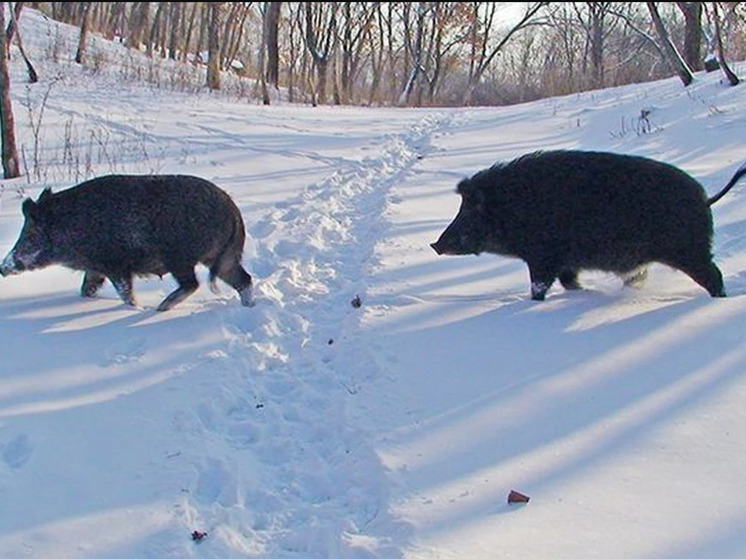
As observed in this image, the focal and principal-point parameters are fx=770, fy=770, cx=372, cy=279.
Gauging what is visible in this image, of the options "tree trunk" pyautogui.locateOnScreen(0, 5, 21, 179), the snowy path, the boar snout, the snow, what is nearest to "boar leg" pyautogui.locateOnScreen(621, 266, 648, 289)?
the snow

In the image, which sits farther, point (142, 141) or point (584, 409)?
point (142, 141)

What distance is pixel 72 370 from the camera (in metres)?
4.31

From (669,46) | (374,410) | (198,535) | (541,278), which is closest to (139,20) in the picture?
(669,46)

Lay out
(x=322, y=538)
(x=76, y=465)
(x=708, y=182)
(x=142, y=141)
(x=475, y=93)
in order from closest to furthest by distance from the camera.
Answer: (x=322, y=538), (x=76, y=465), (x=708, y=182), (x=142, y=141), (x=475, y=93)

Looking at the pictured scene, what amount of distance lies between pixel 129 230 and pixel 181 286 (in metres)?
0.53

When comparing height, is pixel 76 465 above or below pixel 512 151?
below

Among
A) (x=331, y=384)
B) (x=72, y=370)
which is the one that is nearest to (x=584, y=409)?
(x=331, y=384)

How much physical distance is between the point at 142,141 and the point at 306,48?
23056 millimetres

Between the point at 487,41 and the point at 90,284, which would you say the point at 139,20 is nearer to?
the point at 487,41

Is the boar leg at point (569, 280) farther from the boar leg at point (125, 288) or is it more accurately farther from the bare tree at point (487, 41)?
the bare tree at point (487, 41)

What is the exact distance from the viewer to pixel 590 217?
17.2 feet

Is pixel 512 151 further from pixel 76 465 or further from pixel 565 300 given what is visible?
pixel 76 465

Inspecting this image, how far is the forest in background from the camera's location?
1225 inches

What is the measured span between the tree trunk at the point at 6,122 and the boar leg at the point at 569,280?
6241 millimetres
